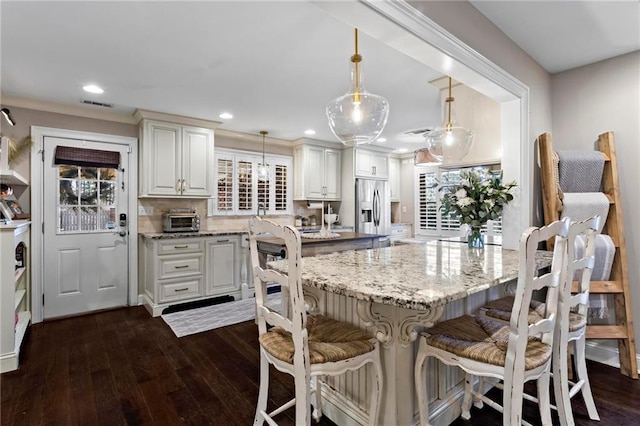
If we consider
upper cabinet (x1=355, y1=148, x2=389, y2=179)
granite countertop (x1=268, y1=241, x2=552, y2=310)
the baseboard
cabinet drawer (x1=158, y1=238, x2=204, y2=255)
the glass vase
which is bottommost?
the baseboard

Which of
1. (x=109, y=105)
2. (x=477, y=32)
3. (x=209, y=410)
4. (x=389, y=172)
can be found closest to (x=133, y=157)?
(x=109, y=105)

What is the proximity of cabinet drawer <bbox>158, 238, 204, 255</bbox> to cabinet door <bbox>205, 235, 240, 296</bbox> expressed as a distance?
0.14m

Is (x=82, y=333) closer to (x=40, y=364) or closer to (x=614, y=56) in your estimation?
(x=40, y=364)

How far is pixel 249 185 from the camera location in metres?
5.22

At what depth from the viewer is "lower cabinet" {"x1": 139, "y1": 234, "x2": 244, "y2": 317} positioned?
3797mm

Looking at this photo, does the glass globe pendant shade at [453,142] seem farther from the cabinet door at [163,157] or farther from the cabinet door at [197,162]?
the cabinet door at [163,157]

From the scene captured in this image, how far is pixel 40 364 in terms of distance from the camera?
252cm

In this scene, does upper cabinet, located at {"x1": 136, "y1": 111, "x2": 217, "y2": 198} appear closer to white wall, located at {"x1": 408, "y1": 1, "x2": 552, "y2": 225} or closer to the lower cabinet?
the lower cabinet

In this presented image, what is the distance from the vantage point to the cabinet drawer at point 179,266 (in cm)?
382

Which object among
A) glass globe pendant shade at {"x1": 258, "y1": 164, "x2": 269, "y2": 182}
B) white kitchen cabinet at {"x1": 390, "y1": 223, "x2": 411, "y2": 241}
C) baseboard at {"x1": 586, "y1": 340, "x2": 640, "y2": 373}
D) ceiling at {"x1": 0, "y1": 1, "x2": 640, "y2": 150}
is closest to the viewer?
ceiling at {"x1": 0, "y1": 1, "x2": 640, "y2": 150}

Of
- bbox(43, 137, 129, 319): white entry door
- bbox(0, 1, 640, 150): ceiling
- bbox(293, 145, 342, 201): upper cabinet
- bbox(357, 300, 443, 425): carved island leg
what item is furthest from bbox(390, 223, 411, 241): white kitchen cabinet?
bbox(357, 300, 443, 425): carved island leg

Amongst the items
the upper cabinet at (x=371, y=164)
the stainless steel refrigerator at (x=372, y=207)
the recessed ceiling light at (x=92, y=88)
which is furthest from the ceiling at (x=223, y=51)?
the stainless steel refrigerator at (x=372, y=207)

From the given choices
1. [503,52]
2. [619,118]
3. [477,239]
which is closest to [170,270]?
[477,239]

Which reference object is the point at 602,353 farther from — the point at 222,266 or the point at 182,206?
the point at 182,206
